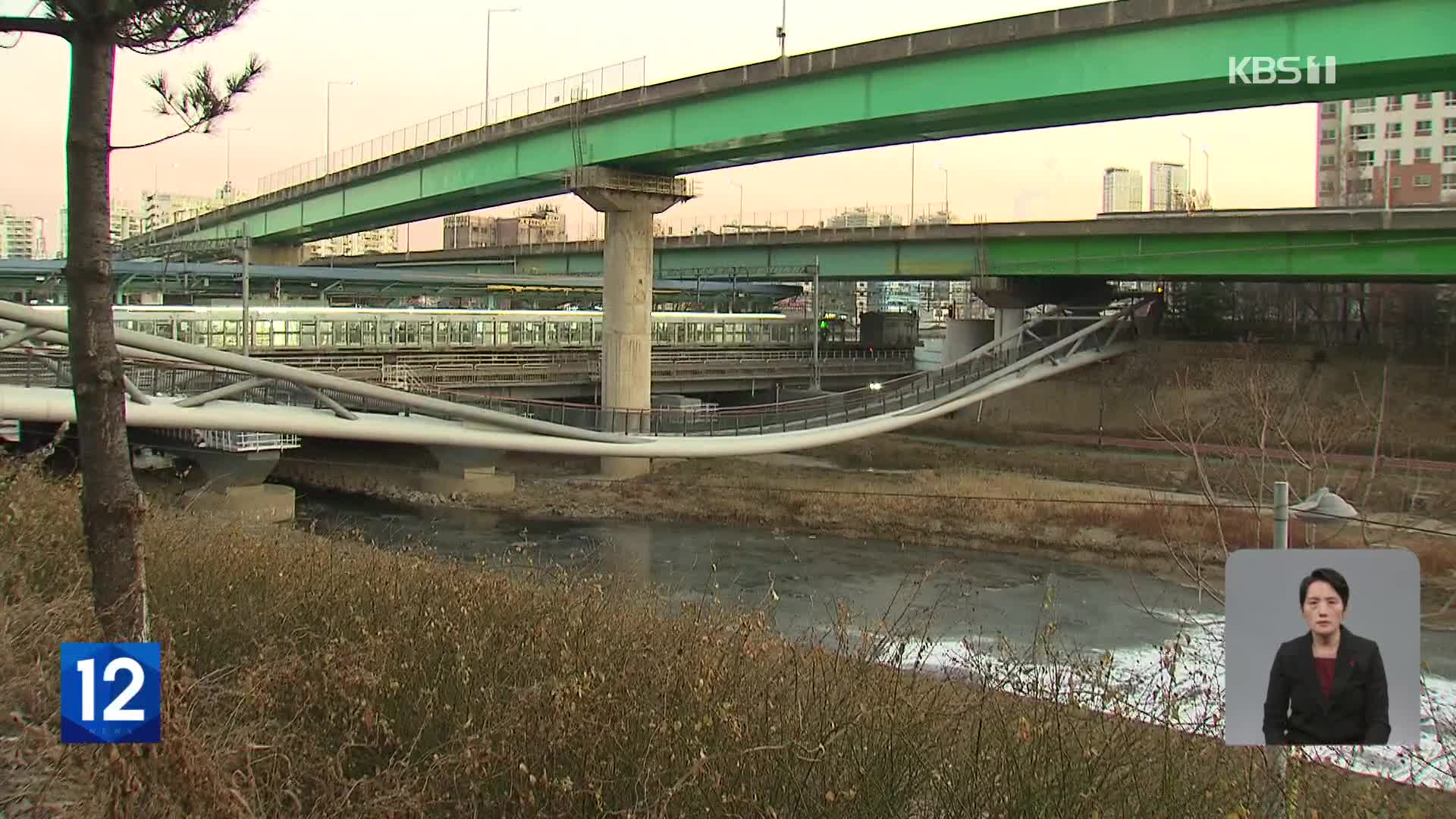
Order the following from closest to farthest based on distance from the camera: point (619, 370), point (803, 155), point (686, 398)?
point (803, 155)
point (619, 370)
point (686, 398)

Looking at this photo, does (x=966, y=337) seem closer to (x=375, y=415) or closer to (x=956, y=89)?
(x=956, y=89)

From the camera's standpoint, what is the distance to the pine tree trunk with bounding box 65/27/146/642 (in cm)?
640

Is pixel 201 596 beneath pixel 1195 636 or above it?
above

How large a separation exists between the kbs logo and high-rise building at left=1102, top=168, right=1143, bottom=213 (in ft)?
130

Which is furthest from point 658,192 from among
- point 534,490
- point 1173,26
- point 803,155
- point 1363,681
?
point 1363,681

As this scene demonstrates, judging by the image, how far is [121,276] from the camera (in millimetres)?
59938

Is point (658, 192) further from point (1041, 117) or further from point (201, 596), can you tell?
point (201, 596)

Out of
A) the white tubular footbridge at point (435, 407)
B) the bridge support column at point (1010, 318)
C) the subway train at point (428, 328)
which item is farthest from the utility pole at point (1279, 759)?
the bridge support column at point (1010, 318)

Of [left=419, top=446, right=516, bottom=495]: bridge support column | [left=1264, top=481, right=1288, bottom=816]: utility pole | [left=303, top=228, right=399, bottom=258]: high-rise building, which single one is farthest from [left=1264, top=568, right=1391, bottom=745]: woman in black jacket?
[left=303, top=228, right=399, bottom=258]: high-rise building

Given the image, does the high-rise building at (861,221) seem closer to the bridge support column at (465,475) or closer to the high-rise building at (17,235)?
the bridge support column at (465,475)

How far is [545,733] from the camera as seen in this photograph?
21.1 feet

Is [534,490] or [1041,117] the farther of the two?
[534,490]

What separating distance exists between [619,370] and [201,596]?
1238 inches

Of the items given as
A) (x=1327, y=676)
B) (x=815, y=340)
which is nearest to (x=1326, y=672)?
(x=1327, y=676)
